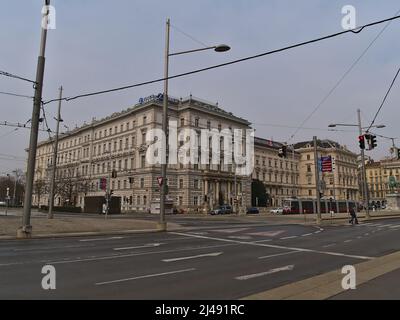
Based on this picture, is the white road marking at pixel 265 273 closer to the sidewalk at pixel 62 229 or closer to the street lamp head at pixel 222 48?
the street lamp head at pixel 222 48

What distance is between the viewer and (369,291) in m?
7.72

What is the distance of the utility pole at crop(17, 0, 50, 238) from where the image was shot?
760 inches

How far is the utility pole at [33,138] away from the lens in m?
19.3

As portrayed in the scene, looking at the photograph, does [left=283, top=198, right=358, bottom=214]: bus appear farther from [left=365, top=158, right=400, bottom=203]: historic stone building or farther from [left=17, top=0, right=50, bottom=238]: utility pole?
[left=365, top=158, right=400, bottom=203]: historic stone building

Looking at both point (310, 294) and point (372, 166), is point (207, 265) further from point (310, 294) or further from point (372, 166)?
point (372, 166)

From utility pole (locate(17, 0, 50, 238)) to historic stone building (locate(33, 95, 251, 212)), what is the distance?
206 ft

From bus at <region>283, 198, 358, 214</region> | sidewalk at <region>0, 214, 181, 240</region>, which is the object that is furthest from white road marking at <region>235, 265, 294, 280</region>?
bus at <region>283, 198, 358, 214</region>

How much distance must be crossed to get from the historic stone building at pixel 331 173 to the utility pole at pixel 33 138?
121 m

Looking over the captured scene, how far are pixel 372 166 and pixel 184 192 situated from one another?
92.3 metres

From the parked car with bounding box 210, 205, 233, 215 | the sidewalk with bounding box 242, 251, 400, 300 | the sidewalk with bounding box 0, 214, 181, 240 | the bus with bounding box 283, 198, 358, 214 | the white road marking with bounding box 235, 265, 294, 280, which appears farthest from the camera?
the parked car with bounding box 210, 205, 233, 215

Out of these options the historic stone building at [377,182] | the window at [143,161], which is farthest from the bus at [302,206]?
the historic stone building at [377,182]

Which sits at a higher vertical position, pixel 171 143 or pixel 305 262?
pixel 171 143

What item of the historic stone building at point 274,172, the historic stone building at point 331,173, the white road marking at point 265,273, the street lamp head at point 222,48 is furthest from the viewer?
the historic stone building at point 331,173
